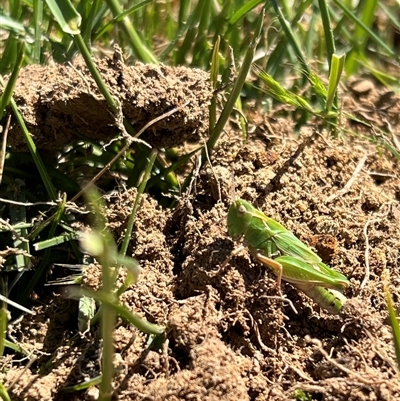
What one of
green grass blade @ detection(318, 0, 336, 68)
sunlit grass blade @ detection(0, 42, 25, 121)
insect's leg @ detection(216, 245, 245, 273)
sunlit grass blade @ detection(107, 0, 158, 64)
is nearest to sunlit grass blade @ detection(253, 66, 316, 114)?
green grass blade @ detection(318, 0, 336, 68)

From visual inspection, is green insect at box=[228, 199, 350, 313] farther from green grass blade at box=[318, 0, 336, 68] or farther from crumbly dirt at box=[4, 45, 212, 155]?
green grass blade at box=[318, 0, 336, 68]

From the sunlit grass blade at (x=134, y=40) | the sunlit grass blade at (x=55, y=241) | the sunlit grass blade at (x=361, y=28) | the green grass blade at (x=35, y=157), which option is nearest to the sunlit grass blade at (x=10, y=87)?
the green grass blade at (x=35, y=157)

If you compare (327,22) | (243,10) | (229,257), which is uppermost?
(327,22)

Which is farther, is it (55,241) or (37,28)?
(37,28)

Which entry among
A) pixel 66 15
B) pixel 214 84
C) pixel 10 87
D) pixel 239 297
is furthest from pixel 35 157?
pixel 239 297

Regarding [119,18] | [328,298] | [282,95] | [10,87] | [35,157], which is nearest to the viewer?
[328,298]

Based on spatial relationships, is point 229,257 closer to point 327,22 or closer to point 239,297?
point 239,297

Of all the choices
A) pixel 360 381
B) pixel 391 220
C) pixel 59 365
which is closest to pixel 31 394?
pixel 59 365
